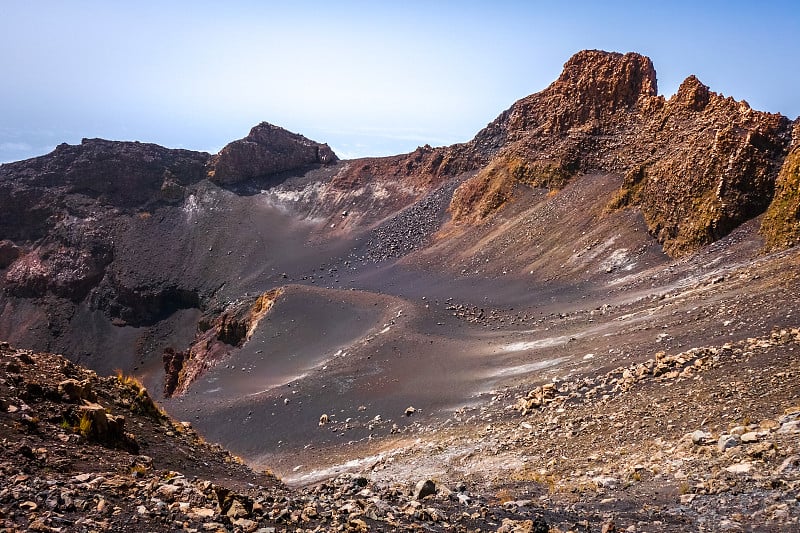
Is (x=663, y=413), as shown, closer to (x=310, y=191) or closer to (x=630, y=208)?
(x=630, y=208)

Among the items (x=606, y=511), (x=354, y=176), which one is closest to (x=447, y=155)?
(x=354, y=176)

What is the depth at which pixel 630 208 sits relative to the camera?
4156 centimetres

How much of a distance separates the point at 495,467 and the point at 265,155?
71.7 metres

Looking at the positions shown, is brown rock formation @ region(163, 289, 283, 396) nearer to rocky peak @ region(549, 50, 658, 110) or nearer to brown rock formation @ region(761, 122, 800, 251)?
brown rock formation @ region(761, 122, 800, 251)

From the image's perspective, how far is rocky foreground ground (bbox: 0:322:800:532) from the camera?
747 cm

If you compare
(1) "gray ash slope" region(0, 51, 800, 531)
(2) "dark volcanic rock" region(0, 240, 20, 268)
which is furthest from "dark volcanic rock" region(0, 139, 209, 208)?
(2) "dark volcanic rock" region(0, 240, 20, 268)

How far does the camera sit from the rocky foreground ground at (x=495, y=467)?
294 inches

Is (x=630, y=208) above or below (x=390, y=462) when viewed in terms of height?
above

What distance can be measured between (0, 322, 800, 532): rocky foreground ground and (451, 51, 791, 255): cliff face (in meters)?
20.9

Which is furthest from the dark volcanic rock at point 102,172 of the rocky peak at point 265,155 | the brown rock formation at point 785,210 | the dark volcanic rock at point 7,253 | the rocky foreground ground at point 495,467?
the rocky foreground ground at point 495,467

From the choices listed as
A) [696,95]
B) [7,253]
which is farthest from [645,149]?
[7,253]

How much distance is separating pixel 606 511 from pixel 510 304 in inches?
1102

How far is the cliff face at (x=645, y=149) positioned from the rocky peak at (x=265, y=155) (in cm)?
2790

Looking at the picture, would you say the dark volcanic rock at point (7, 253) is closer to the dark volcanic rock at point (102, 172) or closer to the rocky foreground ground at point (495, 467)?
the dark volcanic rock at point (102, 172)
